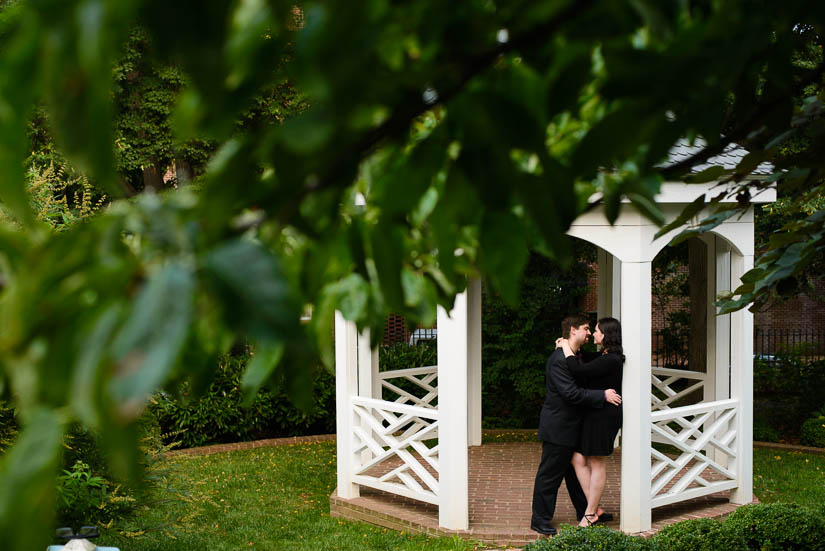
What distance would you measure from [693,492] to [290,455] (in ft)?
18.3

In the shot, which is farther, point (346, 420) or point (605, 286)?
point (605, 286)

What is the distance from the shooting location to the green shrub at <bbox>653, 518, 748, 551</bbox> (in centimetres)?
521

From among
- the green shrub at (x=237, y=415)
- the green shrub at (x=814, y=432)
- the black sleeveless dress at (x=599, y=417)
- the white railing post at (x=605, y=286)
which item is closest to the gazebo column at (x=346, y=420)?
the black sleeveless dress at (x=599, y=417)

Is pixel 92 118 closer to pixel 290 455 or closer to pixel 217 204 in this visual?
pixel 217 204

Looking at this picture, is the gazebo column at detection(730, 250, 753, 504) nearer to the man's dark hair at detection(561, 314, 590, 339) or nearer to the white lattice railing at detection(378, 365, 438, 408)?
the man's dark hair at detection(561, 314, 590, 339)

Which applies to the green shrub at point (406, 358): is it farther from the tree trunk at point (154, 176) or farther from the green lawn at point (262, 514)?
the tree trunk at point (154, 176)

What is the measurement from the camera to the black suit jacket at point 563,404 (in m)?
6.63

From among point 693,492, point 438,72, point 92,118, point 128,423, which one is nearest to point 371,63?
point 438,72

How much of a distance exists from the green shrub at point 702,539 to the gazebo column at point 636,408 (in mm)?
1403

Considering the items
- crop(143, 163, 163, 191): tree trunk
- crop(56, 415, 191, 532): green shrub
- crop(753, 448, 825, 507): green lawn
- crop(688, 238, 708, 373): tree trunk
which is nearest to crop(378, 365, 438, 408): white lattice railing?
crop(56, 415, 191, 532): green shrub

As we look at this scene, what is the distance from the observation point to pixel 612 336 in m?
7.01

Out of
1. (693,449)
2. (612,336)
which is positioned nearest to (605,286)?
(693,449)

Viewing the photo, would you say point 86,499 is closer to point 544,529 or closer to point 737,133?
point 544,529

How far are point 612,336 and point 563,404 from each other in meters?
0.82
